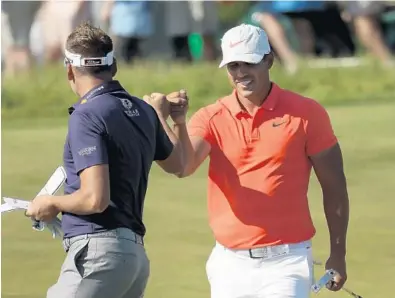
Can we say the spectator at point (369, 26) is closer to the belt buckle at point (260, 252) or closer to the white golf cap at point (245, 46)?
the white golf cap at point (245, 46)

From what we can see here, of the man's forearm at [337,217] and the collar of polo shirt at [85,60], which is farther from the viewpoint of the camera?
the man's forearm at [337,217]

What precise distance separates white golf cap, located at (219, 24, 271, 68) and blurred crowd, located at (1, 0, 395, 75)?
10.0 metres

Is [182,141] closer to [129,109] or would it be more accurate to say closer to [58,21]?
[129,109]

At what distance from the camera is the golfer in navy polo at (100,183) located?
4.92 m

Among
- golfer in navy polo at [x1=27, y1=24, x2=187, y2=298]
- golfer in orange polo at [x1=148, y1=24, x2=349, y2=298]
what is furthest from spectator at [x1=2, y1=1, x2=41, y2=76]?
golfer in navy polo at [x1=27, y1=24, x2=187, y2=298]

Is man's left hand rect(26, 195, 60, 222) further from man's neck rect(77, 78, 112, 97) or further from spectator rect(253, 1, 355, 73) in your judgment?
spectator rect(253, 1, 355, 73)

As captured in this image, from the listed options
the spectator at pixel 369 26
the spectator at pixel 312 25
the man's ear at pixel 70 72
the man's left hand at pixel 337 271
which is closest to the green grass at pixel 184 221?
the man's left hand at pixel 337 271

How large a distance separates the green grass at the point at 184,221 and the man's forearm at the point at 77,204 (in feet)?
9.69

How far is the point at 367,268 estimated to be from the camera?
8.34 m

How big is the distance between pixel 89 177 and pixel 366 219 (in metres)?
5.08

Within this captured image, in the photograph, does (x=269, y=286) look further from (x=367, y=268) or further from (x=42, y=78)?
(x=42, y=78)

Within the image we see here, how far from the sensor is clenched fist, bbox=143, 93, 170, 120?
5.48 m

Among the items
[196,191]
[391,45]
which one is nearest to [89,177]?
[196,191]

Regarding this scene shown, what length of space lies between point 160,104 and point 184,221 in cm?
431
